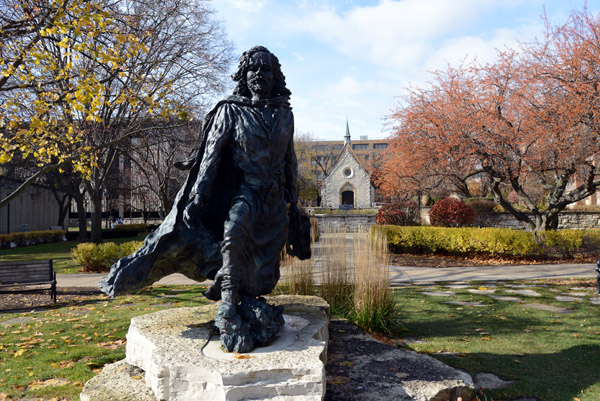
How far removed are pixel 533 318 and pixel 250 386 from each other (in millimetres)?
4835

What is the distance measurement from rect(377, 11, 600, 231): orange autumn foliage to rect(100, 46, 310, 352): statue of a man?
1050 centimetres

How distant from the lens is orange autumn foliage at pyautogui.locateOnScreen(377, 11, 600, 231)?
11414 millimetres

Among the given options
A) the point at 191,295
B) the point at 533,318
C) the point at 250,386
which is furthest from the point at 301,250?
the point at 191,295

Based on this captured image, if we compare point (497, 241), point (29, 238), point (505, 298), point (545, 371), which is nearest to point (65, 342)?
point (545, 371)

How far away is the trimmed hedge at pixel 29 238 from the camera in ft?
67.7

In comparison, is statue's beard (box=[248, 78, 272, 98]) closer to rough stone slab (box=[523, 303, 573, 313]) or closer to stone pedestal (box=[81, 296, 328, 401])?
stone pedestal (box=[81, 296, 328, 401])

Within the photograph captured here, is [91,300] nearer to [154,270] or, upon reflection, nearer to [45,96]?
[45,96]

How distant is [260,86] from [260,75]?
3.6 inches

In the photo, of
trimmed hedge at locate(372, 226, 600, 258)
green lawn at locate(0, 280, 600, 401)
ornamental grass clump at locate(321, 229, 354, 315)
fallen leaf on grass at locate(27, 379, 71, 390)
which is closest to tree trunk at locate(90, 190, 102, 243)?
green lawn at locate(0, 280, 600, 401)

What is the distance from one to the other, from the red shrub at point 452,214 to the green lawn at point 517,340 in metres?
8.94

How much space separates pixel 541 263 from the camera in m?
12.3

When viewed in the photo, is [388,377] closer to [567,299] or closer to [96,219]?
[567,299]

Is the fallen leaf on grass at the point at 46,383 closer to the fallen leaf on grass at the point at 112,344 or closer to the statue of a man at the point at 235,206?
the fallen leaf on grass at the point at 112,344

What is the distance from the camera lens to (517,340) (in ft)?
16.1
